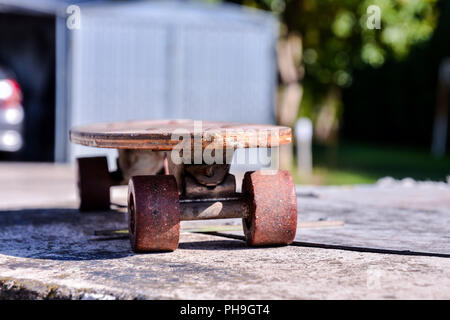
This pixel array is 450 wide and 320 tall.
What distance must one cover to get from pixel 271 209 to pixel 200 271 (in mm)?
615

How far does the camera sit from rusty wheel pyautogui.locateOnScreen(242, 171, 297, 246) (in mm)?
3717

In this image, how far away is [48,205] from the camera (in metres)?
5.83

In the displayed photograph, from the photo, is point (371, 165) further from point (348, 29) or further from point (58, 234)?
point (58, 234)

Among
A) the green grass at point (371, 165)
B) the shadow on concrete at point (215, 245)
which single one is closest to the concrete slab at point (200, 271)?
the shadow on concrete at point (215, 245)

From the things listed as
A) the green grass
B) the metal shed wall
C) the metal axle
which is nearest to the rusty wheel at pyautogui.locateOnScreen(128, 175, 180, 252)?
the metal axle

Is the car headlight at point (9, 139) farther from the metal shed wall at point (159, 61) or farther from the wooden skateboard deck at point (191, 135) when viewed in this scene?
the wooden skateboard deck at point (191, 135)

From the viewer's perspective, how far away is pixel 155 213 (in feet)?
11.7

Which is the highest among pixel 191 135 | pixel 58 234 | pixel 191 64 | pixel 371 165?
pixel 191 64

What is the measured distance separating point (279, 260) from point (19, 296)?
1206mm

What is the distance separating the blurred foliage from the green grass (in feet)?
7.57

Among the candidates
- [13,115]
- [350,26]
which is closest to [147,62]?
[13,115]

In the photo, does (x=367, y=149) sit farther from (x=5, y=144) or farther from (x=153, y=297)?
(x=153, y=297)
